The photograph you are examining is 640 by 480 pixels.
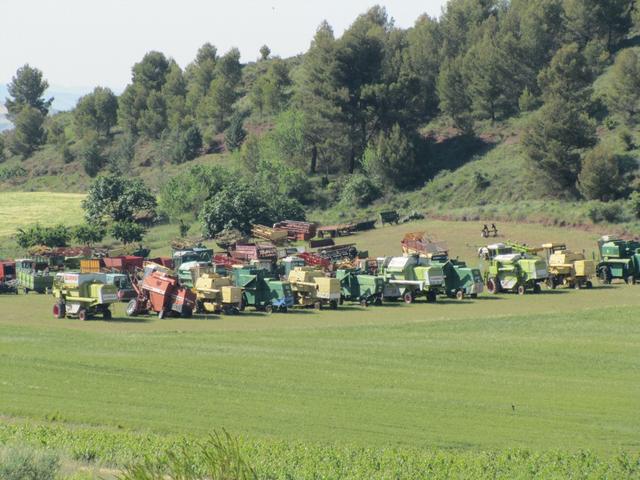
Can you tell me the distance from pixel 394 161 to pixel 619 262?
5465 centimetres

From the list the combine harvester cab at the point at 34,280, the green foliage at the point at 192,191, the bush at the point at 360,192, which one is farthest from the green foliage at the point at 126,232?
the combine harvester cab at the point at 34,280

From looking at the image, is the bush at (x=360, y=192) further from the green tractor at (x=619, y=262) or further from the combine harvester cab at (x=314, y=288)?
the combine harvester cab at (x=314, y=288)

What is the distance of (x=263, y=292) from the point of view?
5725 cm

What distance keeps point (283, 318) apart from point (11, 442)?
3077 centimetres

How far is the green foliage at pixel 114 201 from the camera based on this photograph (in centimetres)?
11450

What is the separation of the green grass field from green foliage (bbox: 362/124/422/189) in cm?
6247

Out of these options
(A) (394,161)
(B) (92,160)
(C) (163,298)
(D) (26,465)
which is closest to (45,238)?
(A) (394,161)

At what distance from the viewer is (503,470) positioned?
22828 mm

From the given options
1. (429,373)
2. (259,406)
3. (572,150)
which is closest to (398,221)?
(572,150)

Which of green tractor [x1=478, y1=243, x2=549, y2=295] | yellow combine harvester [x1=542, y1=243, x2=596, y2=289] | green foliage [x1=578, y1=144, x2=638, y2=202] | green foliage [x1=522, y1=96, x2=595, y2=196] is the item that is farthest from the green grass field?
green foliage [x1=522, y1=96, x2=595, y2=196]

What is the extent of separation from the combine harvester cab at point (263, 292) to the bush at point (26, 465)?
120 feet

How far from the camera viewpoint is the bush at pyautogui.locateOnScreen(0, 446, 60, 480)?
19.2m

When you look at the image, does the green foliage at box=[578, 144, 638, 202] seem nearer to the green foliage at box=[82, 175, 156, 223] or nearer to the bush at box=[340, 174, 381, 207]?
the bush at box=[340, 174, 381, 207]

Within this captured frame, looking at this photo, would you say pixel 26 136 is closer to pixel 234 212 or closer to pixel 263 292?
pixel 234 212
